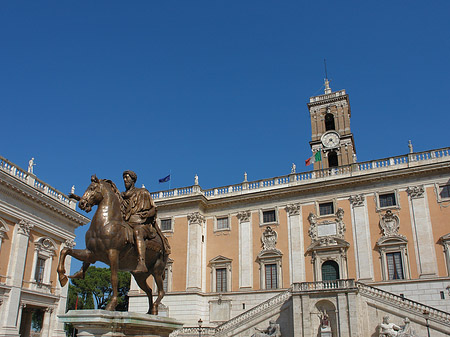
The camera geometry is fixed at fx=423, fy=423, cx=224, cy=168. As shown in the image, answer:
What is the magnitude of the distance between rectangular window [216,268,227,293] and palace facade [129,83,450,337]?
3.0 inches

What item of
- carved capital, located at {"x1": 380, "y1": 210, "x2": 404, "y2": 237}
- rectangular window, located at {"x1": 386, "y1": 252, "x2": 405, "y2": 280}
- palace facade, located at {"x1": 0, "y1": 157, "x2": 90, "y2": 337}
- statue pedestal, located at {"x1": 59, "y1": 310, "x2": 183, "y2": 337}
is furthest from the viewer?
carved capital, located at {"x1": 380, "y1": 210, "x2": 404, "y2": 237}

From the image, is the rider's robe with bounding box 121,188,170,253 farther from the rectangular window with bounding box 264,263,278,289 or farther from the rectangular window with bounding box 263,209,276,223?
the rectangular window with bounding box 263,209,276,223

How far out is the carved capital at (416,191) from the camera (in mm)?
28359

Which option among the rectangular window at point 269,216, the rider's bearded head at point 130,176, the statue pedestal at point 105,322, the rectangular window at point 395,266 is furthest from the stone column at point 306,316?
the statue pedestal at point 105,322

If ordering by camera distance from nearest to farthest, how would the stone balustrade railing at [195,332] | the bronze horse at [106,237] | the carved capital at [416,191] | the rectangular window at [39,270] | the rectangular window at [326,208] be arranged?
the bronze horse at [106,237] → the rectangular window at [39,270] → the stone balustrade railing at [195,332] → the carved capital at [416,191] → the rectangular window at [326,208]

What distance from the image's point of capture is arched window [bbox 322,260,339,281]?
2897 centimetres

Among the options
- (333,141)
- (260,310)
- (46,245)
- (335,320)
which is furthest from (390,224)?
(46,245)

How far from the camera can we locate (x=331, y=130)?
1735 inches

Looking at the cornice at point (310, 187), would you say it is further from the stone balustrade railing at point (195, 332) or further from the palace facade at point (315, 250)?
the stone balustrade railing at point (195, 332)

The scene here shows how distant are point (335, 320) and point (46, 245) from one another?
18.8 meters

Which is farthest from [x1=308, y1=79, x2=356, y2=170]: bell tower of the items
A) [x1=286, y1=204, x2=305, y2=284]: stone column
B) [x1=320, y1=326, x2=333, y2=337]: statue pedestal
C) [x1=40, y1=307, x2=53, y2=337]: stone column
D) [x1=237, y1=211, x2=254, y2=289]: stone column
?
[x1=40, y1=307, x2=53, y2=337]: stone column

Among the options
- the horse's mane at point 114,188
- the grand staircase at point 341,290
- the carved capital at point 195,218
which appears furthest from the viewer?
the carved capital at point 195,218

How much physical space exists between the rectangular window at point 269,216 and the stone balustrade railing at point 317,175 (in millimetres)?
1905

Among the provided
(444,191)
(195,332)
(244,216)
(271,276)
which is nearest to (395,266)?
(444,191)
